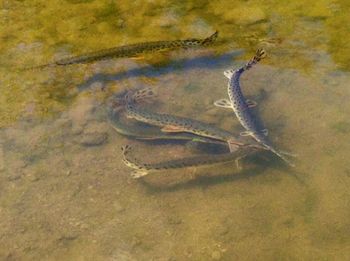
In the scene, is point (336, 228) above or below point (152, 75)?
below

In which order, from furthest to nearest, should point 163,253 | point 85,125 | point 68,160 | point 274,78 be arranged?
point 274,78 < point 85,125 < point 68,160 < point 163,253

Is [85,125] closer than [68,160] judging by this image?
No

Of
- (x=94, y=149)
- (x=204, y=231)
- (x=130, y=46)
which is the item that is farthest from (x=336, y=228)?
(x=130, y=46)

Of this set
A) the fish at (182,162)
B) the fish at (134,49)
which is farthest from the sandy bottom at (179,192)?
the fish at (134,49)

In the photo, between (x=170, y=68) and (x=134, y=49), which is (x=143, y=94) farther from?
(x=134, y=49)

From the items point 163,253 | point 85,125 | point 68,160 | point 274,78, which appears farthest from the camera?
point 274,78

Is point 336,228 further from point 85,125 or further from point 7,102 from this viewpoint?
point 7,102

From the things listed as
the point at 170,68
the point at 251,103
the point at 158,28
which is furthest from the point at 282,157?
the point at 158,28

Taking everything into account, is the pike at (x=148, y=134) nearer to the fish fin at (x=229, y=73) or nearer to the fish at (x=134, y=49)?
the fish fin at (x=229, y=73)
